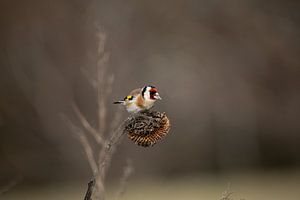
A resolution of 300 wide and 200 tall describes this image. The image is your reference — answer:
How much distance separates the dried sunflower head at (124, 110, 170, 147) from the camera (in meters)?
1.64

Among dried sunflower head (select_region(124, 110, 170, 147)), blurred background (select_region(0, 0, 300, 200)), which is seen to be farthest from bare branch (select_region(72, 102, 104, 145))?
blurred background (select_region(0, 0, 300, 200))

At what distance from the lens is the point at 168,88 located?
598cm

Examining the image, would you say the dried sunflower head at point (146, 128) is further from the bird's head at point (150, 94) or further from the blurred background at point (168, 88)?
the blurred background at point (168, 88)

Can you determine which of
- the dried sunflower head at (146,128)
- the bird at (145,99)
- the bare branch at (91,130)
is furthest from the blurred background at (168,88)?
the dried sunflower head at (146,128)

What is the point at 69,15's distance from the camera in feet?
20.0

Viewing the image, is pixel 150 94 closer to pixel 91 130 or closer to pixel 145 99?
pixel 145 99

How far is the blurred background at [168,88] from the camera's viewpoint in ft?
19.0

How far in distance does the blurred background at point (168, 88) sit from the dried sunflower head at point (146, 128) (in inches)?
151

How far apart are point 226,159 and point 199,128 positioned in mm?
438

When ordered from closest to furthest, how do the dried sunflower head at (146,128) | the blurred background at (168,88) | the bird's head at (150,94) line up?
the dried sunflower head at (146,128)
the bird's head at (150,94)
the blurred background at (168,88)

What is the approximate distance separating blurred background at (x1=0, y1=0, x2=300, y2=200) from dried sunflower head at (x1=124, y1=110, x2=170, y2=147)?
3.84m

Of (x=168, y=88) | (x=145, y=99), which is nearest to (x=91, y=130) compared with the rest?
(x=145, y=99)

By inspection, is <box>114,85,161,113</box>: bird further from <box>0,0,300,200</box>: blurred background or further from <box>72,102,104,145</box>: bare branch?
<box>0,0,300,200</box>: blurred background

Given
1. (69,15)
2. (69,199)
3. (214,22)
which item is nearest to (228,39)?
(214,22)
